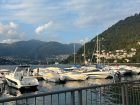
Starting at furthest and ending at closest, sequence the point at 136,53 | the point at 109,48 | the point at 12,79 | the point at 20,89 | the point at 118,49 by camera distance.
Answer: the point at 109,48 → the point at 118,49 → the point at 136,53 → the point at 12,79 → the point at 20,89

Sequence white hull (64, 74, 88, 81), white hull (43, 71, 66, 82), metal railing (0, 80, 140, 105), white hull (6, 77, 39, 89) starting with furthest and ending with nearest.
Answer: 1. white hull (64, 74, 88, 81)
2. white hull (43, 71, 66, 82)
3. white hull (6, 77, 39, 89)
4. metal railing (0, 80, 140, 105)

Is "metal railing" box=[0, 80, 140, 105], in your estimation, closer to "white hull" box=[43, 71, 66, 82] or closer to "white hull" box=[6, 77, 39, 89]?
"white hull" box=[6, 77, 39, 89]

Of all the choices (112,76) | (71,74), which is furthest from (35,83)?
(112,76)

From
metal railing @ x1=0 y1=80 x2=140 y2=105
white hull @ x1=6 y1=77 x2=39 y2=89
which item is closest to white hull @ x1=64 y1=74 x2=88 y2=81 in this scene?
white hull @ x1=6 y1=77 x2=39 y2=89

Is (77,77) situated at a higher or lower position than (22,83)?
lower

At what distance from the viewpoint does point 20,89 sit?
20.1 meters

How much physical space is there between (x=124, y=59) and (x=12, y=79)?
5778 inches

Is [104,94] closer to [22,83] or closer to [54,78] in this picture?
[22,83]

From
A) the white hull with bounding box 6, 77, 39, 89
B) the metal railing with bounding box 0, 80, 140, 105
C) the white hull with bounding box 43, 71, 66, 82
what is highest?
the metal railing with bounding box 0, 80, 140, 105

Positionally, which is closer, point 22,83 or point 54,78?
point 22,83

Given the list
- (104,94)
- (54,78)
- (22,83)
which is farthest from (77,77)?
(104,94)

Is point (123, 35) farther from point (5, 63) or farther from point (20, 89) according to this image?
point (20, 89)

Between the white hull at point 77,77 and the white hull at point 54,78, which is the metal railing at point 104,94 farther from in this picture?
the white hull at point 77,77

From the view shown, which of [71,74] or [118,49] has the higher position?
[118,49]
